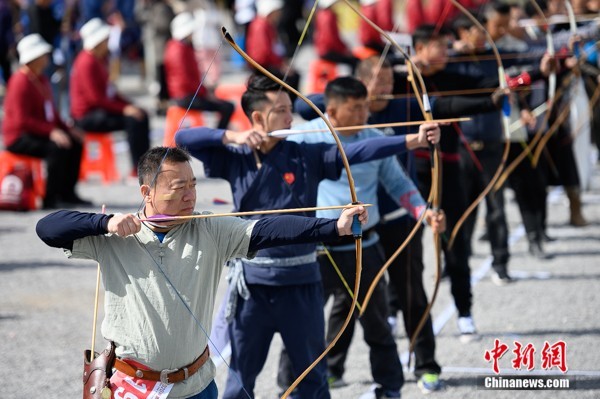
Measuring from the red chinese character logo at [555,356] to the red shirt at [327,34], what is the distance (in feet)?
29.7

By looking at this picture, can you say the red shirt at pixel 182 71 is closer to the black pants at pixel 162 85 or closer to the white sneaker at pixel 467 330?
the black pants at pixel 162 85

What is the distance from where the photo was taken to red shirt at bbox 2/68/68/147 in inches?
403

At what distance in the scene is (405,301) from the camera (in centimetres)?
565

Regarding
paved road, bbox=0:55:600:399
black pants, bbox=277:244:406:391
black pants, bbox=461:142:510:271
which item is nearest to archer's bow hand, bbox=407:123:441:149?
black pants, bbox=277:244:406:391

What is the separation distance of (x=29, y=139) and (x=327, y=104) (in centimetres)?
581

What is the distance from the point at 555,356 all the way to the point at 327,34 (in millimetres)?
9305

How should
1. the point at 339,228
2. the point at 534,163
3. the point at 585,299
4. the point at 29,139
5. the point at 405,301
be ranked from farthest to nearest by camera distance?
the point at 29,139
the point at 534,163
the point at 585,299
the point at 405,301
the point at 339,228

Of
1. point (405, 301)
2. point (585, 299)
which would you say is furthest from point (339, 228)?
point (585, 299)

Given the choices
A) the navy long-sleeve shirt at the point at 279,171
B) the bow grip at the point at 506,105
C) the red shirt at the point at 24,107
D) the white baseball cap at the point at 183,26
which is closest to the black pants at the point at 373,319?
the navy long-sleeve shirt at the point at 279,171

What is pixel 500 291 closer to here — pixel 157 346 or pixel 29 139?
pixel 157 346

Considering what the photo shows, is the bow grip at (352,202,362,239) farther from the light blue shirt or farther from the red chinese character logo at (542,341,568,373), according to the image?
the red chinese character logo at (542,341,568,373)

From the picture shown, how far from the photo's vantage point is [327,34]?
14.6 meters

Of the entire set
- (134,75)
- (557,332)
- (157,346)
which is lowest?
(557,332)

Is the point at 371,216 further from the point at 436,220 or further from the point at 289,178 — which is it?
the point at 289,178
